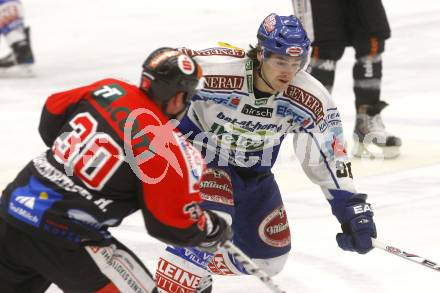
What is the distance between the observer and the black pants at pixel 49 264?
3383 mm

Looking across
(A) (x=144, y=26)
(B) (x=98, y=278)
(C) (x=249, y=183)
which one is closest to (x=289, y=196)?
(C) (x=249, y=183)

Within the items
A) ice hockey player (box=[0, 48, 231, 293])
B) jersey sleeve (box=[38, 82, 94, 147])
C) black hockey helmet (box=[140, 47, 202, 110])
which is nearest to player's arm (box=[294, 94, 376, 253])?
ice hockey player (box=[0, 48, 231, 293])

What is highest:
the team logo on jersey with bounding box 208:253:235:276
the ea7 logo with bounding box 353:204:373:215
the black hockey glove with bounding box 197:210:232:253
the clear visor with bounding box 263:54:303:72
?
the clear visor with bounding box 263:54:303:72

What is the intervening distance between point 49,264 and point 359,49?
13.7 feet

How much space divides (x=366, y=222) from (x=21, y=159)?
354 centimetres

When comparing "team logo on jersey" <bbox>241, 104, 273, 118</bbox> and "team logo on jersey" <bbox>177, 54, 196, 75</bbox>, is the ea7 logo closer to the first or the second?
"team logo on jersey" <bbox>241, 104, 273, 118</bbox>

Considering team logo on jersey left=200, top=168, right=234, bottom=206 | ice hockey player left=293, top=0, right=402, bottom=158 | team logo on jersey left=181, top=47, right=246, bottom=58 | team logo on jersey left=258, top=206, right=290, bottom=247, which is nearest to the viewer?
team logo on jersey left=200, top=168, right=234, bottom=206

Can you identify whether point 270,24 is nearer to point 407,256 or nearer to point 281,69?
point 281,69

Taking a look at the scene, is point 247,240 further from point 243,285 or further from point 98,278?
point 98,278

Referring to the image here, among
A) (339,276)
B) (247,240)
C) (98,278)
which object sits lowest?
(339,276)

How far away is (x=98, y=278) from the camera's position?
3404 millimetres

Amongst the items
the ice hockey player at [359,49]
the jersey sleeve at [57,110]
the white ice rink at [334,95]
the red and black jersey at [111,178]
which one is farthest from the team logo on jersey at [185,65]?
the ice hockey player at [359,49]

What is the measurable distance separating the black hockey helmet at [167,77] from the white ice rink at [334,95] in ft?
5.72

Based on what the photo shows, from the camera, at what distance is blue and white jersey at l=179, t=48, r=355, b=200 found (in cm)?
454
